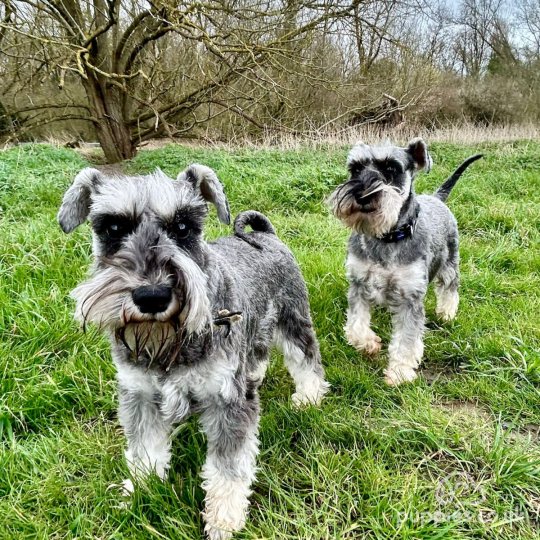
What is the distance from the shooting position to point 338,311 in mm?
4723

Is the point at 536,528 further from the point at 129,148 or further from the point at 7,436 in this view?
the point at 129,148

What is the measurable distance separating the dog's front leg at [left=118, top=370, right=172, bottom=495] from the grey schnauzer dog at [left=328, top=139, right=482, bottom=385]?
192 cm

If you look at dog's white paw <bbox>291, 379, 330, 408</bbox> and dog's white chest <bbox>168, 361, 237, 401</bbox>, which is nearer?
dog's white chest <bbox>168, 361, 237, 401</bbox>

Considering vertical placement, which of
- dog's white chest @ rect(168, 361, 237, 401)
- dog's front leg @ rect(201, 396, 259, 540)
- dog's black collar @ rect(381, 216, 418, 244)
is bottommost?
dog's front leg @ rect(201, 396, 259, 540)

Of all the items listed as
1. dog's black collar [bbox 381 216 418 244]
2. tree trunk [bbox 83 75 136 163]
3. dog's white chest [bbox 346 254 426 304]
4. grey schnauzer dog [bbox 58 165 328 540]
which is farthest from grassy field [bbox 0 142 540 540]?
tree trunk [bbox 83 75 136 163]

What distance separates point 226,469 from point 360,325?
2.09 m

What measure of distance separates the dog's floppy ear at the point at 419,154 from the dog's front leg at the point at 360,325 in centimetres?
131

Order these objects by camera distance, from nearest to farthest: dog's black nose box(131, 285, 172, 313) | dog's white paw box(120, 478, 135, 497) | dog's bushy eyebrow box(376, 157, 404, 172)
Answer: dog's black nose box(131, 285, 172, 313), dog's white paw box(120, 478, 135, 497), dog's bushy eyebrow box(376, 157, 404, 172)

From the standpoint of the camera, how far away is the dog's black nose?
1935 mm

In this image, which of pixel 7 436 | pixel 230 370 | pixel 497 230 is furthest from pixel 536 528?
pixel 497 230

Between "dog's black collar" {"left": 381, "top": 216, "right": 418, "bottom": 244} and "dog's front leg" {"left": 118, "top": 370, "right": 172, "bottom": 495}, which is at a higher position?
"dog's black collar" {"left": 381, "top": 216, "right": 418, "bottom": 244}

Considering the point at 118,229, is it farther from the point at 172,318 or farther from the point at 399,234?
the point at 399,234

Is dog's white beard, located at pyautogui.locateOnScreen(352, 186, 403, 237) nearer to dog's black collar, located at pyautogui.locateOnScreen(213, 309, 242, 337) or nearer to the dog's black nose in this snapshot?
dog's black collar, located at pyautogui.locateOnScreen(213, 309, 242, 337)

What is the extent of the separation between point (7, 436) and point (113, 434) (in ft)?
2.21
